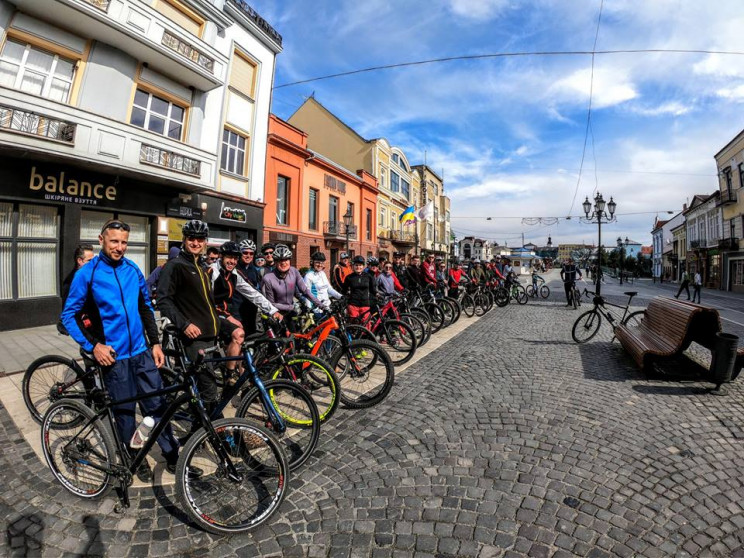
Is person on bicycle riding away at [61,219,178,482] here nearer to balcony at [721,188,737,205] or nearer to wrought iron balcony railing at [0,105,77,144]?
wrought iron balcony railing at [0,105,77,144]

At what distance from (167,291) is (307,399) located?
155 cm

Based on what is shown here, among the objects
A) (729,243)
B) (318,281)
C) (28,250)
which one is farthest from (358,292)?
(729,243)

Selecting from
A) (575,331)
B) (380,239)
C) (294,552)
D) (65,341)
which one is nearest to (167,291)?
(294,552)

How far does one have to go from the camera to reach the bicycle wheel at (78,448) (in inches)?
95.2

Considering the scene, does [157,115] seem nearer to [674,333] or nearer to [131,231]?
[131,231]

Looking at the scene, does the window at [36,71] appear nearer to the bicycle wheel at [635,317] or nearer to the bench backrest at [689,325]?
the bench backrest at [689,325]

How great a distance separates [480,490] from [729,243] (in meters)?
40.6

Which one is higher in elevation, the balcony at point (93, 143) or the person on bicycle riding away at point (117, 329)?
the balcony at point (93, 143)

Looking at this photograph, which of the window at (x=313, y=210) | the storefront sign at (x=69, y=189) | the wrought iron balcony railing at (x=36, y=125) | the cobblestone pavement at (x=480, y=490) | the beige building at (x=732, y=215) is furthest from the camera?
the beige building at (x=732, y=215)

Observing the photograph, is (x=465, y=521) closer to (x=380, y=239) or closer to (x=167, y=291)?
(x=167, y=291)

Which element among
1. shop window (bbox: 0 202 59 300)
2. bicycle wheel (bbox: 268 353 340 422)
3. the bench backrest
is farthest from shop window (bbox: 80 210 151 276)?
the bench backrest

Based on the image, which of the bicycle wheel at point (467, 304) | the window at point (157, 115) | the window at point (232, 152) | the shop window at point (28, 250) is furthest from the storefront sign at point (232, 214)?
the bicycle wheel at point (467, 304)

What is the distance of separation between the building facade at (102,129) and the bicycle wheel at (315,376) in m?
9.10

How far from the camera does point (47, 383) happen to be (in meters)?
3.68
